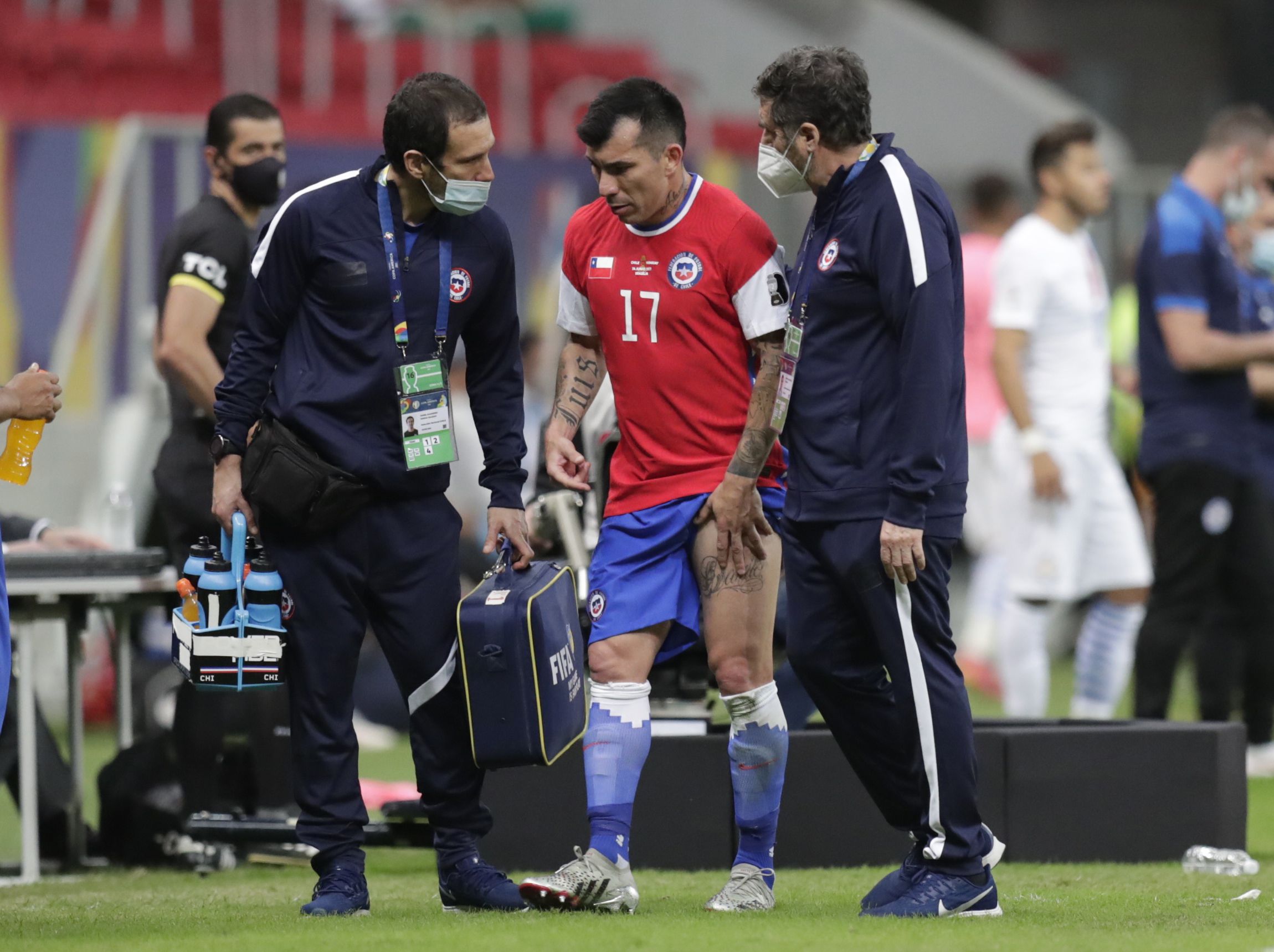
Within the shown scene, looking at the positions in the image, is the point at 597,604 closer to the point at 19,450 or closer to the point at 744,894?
the point at 744,894

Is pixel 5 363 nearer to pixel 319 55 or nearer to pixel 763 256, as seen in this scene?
pixel 319 55

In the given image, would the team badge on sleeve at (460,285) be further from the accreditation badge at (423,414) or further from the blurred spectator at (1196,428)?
the blurred spectator at (1196,428)

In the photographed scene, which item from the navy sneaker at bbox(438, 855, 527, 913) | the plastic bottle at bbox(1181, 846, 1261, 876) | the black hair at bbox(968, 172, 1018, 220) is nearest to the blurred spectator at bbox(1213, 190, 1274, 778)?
the plastic bottle at bbox(1181, 846, 1261, 876)

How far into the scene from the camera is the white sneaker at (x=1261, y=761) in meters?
7.79

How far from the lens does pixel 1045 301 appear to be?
7992 mm

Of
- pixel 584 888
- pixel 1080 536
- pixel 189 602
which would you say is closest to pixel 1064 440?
pixel 1080 536

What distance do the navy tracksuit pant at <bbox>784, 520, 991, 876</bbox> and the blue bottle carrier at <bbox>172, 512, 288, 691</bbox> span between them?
49.0 inches

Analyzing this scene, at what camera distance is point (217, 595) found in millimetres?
4797

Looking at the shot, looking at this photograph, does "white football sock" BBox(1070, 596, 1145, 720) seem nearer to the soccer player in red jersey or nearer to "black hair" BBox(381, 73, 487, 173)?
the soccer player in red jersey

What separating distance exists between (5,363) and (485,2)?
8.05 m

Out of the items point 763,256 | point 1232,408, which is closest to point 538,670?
point 763,256

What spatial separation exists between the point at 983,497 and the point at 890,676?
5.64 metres

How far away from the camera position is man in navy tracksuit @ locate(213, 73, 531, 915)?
4.82 meters

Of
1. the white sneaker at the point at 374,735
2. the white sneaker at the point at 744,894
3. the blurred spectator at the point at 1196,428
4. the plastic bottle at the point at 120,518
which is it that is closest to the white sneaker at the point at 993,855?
the white sneaker at the point at 744,894
